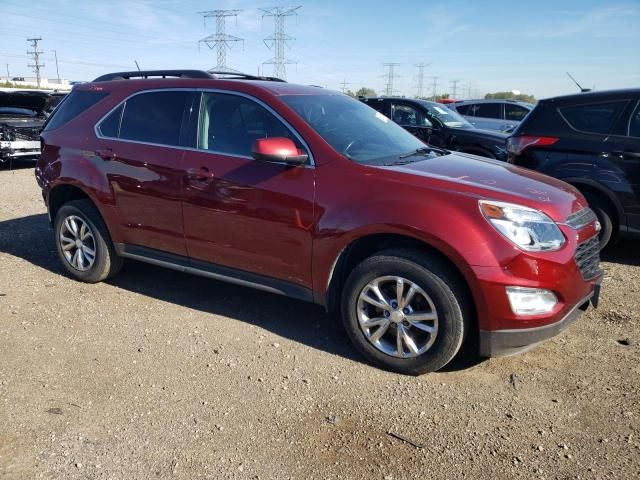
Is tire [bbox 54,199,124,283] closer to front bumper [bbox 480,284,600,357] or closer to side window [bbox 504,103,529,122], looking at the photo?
front bumper [bbox 480,284,600,357]

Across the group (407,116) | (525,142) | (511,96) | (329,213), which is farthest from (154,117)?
(511,96)

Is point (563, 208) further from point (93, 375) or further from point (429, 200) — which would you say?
point (93, 375)

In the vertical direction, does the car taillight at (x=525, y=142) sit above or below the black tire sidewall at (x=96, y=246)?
above

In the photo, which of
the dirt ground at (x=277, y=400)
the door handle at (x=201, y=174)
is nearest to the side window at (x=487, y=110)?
the dirt ground at (x=277, y=400)

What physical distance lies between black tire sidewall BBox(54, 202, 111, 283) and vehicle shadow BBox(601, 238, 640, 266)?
5.04m

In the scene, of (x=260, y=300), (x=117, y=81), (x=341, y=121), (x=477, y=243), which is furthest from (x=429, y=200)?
(x=117, y=81)

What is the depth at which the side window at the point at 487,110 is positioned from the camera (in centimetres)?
1477

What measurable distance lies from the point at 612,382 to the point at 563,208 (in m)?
1.11

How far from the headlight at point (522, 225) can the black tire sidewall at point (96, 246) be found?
3.36 m

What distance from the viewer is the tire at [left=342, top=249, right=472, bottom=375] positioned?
3.14 m

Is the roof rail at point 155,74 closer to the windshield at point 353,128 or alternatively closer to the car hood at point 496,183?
the windshield at point 353,128

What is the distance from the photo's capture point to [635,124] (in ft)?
17.5

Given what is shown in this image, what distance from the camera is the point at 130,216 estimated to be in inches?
176

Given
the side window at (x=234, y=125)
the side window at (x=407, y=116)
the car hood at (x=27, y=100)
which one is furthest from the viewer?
the car hood at (x=27, y=100)
